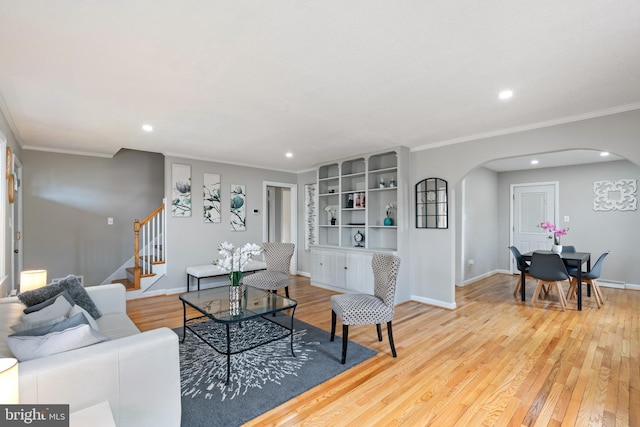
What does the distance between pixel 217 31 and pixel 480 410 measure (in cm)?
304

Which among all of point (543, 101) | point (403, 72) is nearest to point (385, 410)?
point (403, 72)

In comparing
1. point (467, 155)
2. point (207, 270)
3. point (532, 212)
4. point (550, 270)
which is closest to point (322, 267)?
point (207, 270)

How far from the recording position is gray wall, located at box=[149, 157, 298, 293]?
5.32m

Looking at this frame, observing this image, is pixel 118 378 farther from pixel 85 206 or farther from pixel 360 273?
pixel 85 206

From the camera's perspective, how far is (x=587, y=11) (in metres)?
1.67

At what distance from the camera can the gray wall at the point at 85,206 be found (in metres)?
4.91

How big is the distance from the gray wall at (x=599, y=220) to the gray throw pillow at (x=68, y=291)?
826 centimetres

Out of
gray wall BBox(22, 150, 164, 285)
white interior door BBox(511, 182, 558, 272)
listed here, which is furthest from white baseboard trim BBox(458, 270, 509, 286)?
gray wall BBox(22, 150, 164, 285)

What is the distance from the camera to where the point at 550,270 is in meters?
4.50

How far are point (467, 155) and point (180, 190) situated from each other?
4.64 meters

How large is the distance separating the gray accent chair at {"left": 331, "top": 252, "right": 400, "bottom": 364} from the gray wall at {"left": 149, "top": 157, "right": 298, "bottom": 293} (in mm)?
3391

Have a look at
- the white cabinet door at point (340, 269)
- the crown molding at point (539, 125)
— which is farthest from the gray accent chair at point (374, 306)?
the crown molding at point (539, 125)

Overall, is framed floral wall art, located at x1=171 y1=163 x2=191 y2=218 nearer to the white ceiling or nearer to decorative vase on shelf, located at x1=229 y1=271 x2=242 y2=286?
the white ceiling

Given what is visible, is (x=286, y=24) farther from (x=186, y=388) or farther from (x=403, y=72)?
(x=186, y=388)
